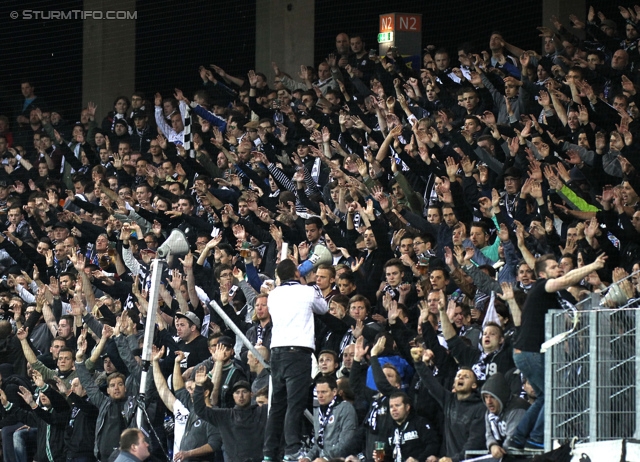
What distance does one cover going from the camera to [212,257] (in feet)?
41.9

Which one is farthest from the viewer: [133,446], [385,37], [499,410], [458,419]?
[385,37]

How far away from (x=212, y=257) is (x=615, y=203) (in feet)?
14.8

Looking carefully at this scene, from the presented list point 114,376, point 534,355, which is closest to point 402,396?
point 534,355

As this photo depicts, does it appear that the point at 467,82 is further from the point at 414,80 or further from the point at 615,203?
the point at 615,203

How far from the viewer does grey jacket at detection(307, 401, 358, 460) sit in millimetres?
8828

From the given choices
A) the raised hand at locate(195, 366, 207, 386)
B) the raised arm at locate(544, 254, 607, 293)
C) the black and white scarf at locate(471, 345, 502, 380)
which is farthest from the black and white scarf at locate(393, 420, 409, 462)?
the raised hand at locate(195, 366, 207, 386)

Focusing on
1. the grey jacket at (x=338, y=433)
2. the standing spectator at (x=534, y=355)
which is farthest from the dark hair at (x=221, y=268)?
the standing spectator at (x=534, y=355)

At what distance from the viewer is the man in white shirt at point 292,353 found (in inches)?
334

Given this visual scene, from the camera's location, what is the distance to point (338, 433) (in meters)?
8.87

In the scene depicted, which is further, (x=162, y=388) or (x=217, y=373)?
(x=162, y=388)

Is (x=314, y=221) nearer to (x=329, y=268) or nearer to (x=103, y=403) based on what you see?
(x=329, y=268)

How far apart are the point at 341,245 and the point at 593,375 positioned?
14.7 ft

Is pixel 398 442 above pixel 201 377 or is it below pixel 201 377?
below

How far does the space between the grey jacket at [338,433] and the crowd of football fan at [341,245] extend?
0.07 ft
